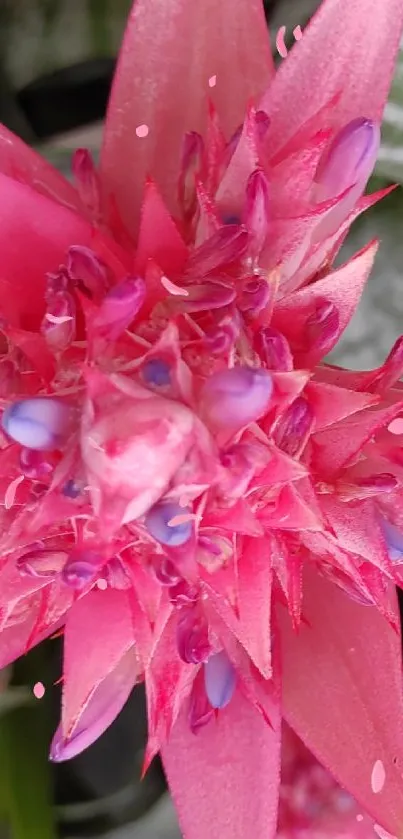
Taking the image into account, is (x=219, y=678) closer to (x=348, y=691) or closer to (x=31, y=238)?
(x=348, y=691)

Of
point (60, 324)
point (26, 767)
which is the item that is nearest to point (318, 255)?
point (60, 324)

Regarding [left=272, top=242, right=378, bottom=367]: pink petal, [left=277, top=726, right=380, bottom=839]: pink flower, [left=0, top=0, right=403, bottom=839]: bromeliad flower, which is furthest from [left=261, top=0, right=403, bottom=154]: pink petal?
[left=277, top=726, right=380, bottom=839]: pink flower

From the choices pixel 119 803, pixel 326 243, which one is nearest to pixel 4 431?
pixel 326 243

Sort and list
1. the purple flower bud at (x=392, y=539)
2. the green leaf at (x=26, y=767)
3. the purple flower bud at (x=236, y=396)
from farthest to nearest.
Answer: the green leaf at (x=26, y=767) → the purple flower bud at (x=392, y=539) → the purple flower bud at (x=236, y=396)

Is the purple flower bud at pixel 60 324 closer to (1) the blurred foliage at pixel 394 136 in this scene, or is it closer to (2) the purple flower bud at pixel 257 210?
(2) the purple flower bud at pixel 257 210

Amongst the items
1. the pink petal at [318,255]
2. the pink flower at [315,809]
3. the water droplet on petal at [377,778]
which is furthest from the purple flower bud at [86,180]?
the pink flower at [315,809]

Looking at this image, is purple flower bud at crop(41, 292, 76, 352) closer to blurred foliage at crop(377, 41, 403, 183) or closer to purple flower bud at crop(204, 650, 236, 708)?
purple flower bud at crop(204, 650, 236, 708)
